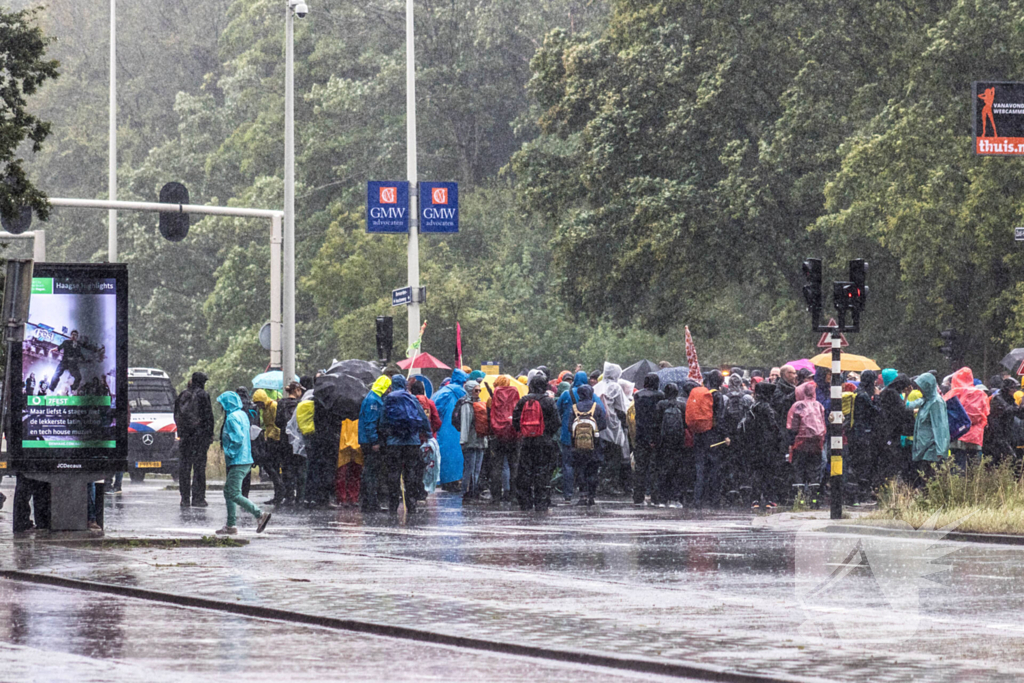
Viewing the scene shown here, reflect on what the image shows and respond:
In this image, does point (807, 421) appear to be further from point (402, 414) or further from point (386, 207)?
point (386, 207)

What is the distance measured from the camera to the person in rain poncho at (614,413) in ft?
84.9

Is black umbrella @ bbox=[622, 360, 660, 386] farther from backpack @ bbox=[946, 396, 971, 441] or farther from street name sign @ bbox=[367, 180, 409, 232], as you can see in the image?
backpack @ bbox=[946, 396, 971, 441]

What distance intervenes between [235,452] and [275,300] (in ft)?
49.6

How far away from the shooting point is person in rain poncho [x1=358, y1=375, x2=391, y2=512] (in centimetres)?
2284

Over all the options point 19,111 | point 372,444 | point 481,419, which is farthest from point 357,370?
point 19,111

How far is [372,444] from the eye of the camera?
2292 centimetres

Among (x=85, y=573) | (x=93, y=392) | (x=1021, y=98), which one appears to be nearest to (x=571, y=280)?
(x=1021, y=98)

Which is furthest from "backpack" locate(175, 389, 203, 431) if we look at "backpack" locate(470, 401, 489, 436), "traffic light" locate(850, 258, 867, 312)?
"traffic light" locate(850, 258, 867, 312)

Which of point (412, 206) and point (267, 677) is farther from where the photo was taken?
point (412, 206)

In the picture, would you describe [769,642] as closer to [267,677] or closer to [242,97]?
[267,677]

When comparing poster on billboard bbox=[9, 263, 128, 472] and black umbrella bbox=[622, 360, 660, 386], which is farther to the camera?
black umbrella bbox=[622, 360, 660, 386]

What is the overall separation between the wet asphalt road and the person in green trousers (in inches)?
17.0

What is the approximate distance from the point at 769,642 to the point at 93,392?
981 cm

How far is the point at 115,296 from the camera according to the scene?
1869 centimetres
